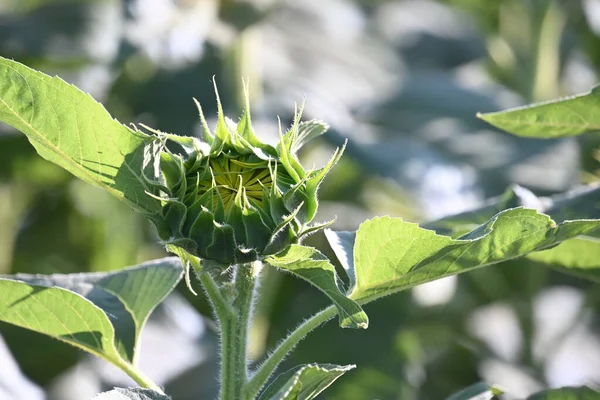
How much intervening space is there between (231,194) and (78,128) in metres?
0.13

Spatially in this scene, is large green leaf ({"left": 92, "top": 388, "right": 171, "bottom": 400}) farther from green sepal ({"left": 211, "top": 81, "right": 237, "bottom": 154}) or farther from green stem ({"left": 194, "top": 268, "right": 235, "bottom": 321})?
green sepal ({"left": 211, "top": 81, "right": 237, "bottom": 154})

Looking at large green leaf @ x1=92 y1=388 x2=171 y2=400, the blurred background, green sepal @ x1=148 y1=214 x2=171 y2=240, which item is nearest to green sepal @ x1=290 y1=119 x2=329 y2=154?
green sepal @ x1=148 y1=214 x2=171 y2=240

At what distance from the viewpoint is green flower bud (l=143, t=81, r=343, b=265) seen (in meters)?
0.73

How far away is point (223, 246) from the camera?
2.40ft

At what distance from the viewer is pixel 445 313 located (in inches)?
79.7

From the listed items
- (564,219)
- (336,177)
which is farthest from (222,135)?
(336,177)

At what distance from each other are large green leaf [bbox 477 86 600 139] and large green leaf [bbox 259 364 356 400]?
289 mm

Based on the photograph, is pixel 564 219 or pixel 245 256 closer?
pixel 245 256

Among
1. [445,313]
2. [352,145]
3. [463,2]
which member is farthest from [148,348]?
[463,2]

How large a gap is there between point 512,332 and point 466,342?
0.50 feet

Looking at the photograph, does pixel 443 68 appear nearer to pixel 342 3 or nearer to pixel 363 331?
pixel 342 3

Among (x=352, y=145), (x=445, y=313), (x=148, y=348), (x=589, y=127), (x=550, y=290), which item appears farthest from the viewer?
(x=550, y=290)

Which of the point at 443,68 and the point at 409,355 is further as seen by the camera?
the point at 443,68

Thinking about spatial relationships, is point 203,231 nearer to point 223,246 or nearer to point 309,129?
point 223,246
